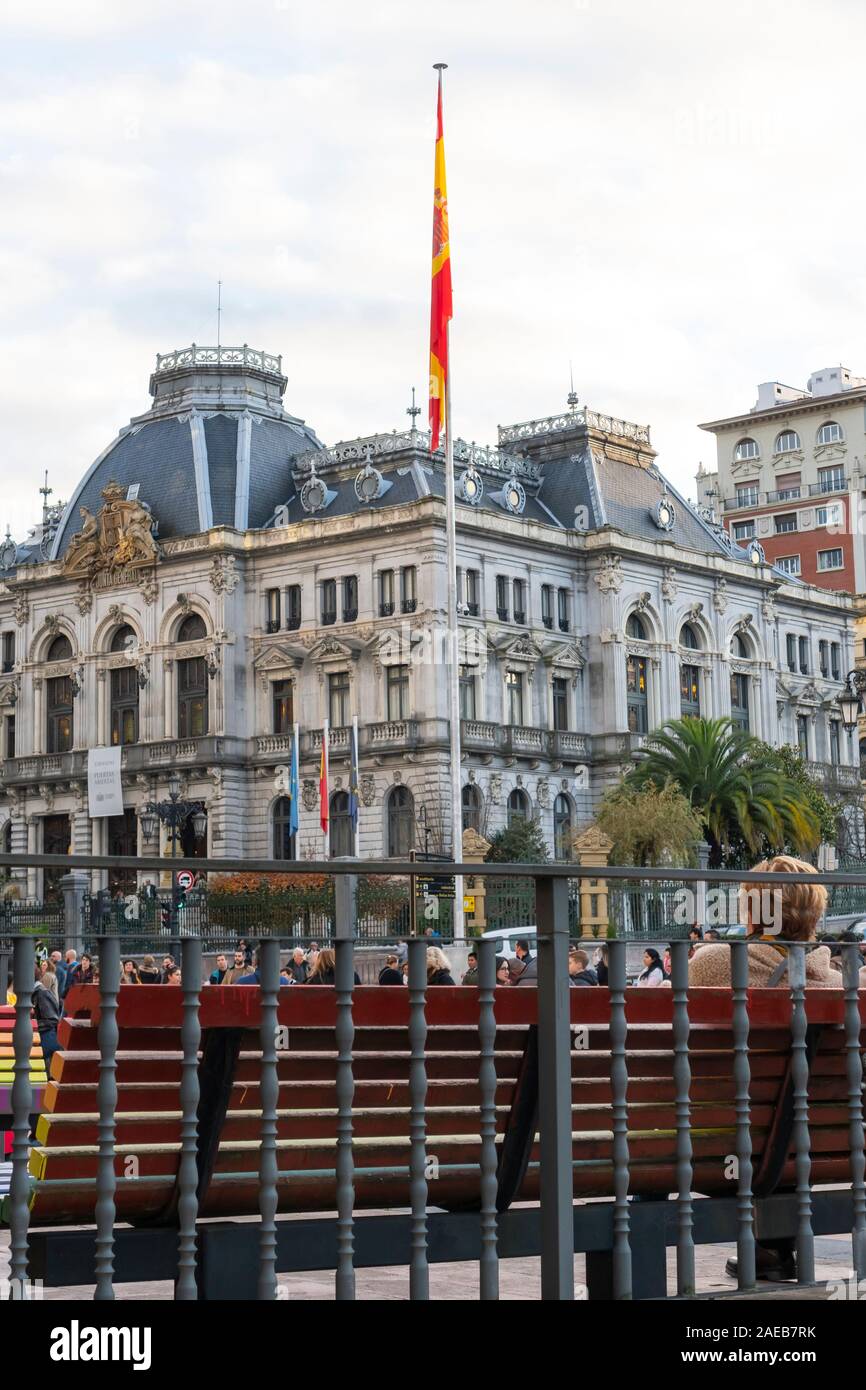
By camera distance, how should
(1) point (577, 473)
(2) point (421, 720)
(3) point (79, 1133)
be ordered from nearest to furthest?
1. (3) point (79, 1133)
2. (2) point (421, 720)
3. (1) point (577, 473)

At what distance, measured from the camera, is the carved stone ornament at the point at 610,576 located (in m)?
74.4

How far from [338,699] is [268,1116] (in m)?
66.4

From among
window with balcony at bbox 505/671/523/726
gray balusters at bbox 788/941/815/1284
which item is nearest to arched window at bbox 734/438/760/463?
window with balcony at bbox 505/671/523/726

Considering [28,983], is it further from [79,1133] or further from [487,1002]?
[487,1002]

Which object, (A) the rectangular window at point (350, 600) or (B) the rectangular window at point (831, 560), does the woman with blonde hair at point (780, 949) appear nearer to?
(A) the rectangular window at point (350, 600)

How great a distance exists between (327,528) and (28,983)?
67.3 meters

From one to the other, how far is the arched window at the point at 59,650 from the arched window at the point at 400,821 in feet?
55.6

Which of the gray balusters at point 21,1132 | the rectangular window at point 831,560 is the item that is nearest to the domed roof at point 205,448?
the rectangular window at point 831,560

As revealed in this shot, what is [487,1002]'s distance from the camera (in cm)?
570

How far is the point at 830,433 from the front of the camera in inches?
4072

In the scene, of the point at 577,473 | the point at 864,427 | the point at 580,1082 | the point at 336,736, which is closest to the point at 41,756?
the point at 336,736

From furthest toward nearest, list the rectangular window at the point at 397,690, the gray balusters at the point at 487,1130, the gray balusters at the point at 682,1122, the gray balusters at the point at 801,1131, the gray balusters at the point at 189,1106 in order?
the rectangular window at the point at 397,690 < the gray balusters at the point at 801,1131 < the gray balusters at the point at 682,1122 < the gray balusters at the point at 487,1130 < the gray balusters at the point at 189,1106
